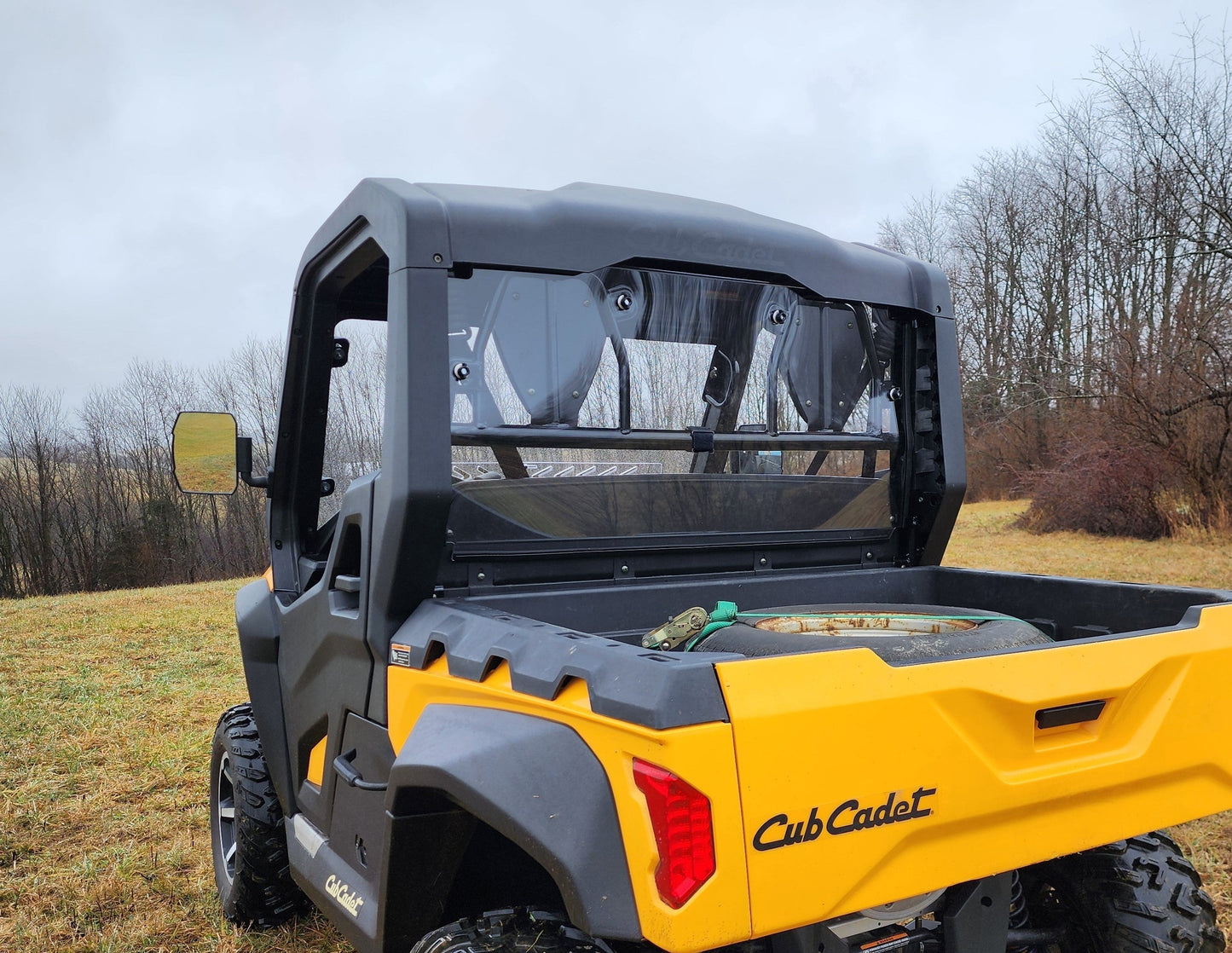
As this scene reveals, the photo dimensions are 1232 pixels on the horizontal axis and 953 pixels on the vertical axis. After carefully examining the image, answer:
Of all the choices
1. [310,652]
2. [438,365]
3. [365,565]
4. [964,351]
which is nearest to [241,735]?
[310,652]

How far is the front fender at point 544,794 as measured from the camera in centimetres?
137

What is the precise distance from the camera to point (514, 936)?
5.43ft

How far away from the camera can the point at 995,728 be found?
158cm

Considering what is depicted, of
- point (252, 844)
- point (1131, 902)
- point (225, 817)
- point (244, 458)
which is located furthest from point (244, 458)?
point (1131, 902)

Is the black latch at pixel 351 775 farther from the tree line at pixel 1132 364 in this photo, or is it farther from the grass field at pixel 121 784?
the tree line at pixel 1132 364

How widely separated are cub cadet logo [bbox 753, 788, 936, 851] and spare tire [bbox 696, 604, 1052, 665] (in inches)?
10.6

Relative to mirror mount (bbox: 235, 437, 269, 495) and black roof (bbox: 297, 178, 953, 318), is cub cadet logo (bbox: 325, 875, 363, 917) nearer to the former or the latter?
mirror mount (bbox: 235, 437, 269, 495)

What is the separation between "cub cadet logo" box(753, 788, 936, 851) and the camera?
4.44 ft

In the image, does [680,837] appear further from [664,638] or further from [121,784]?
[121,784]

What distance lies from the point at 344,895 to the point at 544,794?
102cm

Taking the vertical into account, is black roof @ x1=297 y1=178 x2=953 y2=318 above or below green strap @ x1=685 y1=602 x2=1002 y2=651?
above

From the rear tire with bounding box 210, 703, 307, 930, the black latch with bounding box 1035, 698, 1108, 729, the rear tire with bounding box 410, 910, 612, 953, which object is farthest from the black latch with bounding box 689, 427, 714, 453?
the rear tire with bounding box 210, 703, 307, 930

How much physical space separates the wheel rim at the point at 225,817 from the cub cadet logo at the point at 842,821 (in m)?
2.58

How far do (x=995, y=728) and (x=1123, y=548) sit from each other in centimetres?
1495
